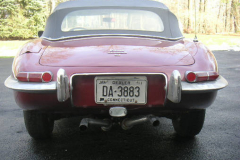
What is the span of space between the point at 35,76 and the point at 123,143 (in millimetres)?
1247

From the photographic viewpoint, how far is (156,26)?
357 centimetres

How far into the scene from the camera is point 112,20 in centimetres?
365

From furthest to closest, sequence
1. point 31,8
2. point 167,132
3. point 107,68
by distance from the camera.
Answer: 1. point 31,8
2. point 167,132
3. point 107,68

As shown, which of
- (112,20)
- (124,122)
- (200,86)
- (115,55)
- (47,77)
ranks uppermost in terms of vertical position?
(112,20)

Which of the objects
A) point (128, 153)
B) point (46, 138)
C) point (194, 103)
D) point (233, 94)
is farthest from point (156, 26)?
point (233, 94)

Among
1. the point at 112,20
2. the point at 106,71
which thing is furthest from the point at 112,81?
the point at 112,20

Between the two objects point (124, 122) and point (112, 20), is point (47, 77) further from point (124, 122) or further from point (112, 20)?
point (112, 20)

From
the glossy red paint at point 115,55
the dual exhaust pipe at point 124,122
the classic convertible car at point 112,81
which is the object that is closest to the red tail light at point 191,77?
the classic convertible car at point 112,81

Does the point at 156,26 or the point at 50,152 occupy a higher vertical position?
the point at 156,26

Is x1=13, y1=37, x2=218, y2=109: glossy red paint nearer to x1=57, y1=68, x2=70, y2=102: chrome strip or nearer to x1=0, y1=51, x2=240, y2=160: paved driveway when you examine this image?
x1=57, y1=68, x2=70, y2=102: chrome strip

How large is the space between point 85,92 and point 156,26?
4.56ft

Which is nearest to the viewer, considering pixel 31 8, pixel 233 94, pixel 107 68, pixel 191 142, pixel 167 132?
pixel 107 68

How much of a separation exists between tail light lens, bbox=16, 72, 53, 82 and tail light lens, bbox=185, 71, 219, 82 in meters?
1.16

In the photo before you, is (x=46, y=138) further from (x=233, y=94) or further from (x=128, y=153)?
(x=233, y=94)
